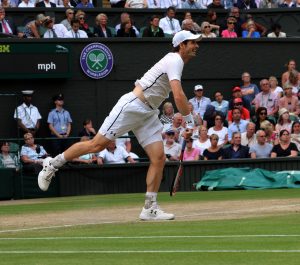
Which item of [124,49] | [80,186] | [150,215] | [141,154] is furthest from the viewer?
[124,49]

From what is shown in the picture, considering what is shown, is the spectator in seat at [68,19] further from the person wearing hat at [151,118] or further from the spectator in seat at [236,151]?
the person wearing hat at [151,118]

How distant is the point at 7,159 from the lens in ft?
69.4

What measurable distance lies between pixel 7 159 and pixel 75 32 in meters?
4.56

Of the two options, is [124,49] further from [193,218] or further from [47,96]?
[193,218]

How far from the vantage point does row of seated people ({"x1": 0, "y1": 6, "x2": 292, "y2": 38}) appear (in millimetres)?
23969

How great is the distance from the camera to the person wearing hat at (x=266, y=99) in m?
24.3

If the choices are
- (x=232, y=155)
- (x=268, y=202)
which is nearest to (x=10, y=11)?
(x=232, y=155)

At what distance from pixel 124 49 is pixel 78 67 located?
131cm

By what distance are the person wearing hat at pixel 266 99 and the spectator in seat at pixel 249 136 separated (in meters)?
2.07

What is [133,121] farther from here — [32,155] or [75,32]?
[75,32]

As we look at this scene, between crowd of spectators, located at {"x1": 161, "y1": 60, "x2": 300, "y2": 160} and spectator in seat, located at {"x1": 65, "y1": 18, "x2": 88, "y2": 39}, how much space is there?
2857 mm

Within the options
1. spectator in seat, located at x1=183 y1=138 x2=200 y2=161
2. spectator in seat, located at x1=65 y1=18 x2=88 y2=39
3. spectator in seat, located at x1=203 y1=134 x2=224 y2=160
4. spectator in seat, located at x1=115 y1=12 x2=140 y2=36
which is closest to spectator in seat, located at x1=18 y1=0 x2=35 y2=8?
spectator in seat, located at x1=65 y1=18 x2=88 y2=39

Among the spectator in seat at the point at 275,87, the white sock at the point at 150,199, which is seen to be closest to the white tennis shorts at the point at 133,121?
the white sock at the point at 150,199

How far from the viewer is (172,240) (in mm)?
10008
